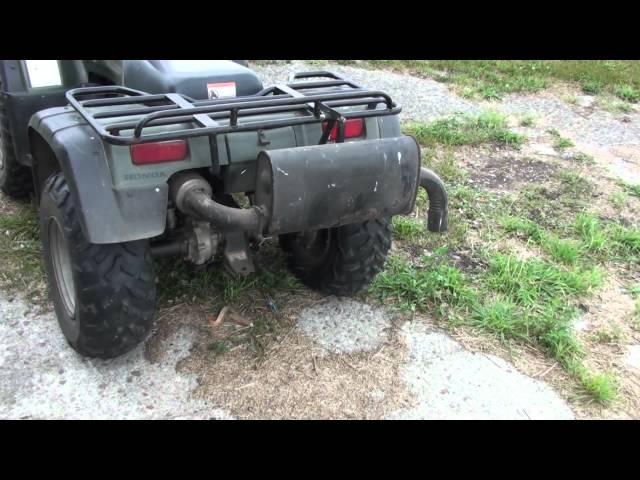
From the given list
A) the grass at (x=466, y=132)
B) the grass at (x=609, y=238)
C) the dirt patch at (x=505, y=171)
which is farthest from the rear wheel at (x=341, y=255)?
the grass at (x=466, y=132)

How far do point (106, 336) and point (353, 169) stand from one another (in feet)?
4.00

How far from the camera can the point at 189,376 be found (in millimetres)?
2760

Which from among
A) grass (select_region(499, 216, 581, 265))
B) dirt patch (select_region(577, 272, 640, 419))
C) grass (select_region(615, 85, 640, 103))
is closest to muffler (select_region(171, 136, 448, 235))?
dirt patch (select_region(577, 272, 640, 419))

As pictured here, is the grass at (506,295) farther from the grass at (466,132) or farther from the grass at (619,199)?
the grass at (466,132)

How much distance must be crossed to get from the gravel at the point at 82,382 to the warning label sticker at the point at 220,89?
1.10 m

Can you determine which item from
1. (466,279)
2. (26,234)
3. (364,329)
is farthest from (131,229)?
(466,279)

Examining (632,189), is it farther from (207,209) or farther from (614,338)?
(207,209)

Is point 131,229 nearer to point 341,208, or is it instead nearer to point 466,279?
point 341,208

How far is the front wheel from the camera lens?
248cm

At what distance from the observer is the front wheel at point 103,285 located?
248 cm

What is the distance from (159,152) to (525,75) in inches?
240

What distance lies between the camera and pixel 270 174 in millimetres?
2201

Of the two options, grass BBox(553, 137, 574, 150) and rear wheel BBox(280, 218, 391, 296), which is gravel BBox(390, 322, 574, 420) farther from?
grass BBox(553, 137, 574, 150)
